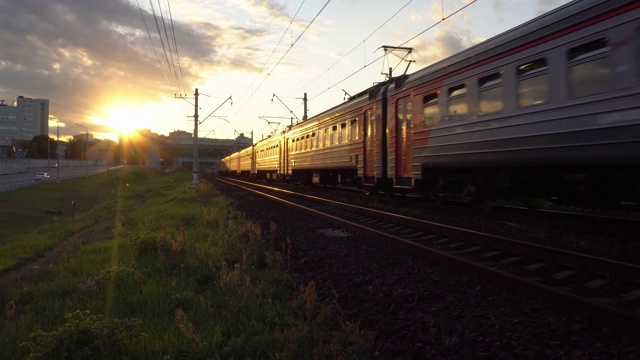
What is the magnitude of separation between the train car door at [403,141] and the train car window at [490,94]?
2.80m

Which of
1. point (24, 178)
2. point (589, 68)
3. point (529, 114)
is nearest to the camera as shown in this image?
point (589, 68)

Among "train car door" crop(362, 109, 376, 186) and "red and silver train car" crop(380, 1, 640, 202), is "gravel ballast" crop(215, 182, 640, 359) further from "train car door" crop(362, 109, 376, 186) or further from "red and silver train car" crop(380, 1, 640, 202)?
"train car door" crop(362, 109, 376, 186)

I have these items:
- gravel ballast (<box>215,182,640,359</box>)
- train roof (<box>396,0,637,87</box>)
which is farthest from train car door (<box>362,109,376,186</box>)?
gravel ballast (<box>215,182,640,359</box>)

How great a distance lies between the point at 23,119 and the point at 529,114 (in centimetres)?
18713

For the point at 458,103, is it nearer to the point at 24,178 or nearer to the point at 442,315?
the point at 442,315

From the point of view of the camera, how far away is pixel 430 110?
10.7 metres

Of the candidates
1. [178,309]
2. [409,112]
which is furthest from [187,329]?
[409,112]

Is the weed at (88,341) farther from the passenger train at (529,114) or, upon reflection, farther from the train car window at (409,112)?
the train car window at (409,112)

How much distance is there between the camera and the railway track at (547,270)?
4.07 meters

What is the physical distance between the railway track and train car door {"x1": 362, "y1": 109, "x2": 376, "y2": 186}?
5647 millimetres

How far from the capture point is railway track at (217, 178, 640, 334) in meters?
4.07

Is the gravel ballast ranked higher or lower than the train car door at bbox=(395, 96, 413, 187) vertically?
lower

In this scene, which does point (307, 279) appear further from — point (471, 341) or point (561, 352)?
point (561, 352)

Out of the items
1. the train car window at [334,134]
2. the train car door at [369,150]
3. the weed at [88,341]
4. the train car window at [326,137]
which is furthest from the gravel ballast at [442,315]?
the train car window at [326,137]
